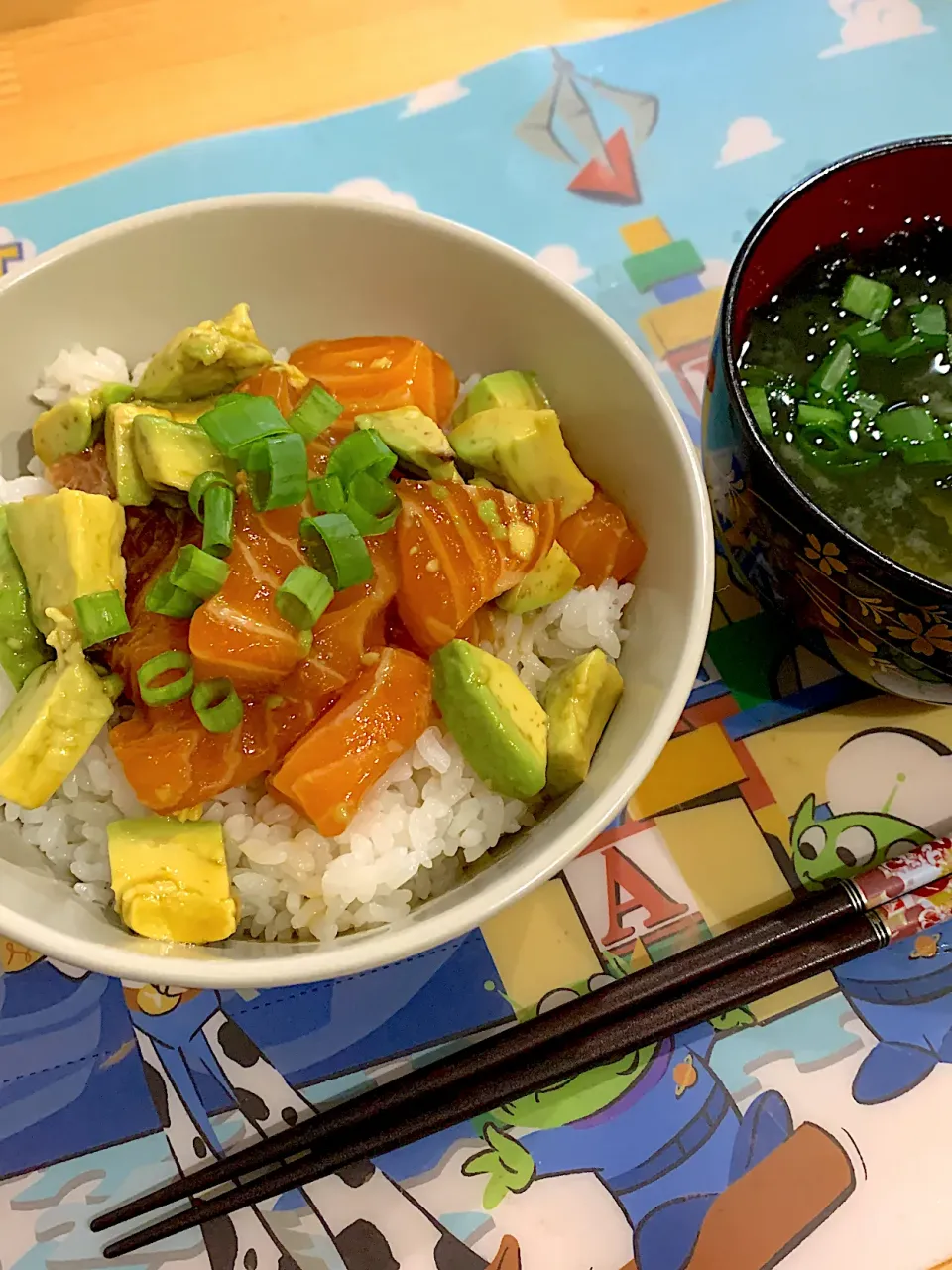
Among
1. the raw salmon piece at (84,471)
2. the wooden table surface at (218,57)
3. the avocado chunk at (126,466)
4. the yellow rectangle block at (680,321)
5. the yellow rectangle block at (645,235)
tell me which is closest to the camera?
the avocado chunk at (126,466)

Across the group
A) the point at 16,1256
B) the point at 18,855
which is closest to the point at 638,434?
the point at 18,855

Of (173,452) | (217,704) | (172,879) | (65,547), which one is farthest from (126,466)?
(172,879)

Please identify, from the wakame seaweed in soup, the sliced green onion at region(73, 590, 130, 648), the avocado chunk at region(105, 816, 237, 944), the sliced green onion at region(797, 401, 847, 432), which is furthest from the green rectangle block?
the avocado chunk at region(105, 816, 237, 944)

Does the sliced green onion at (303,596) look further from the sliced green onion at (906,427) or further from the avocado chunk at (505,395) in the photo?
the sliced green onion at (906,427)

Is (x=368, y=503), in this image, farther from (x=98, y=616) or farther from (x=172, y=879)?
(x=172, y=879)

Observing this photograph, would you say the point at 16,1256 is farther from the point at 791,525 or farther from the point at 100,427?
the point at 791,525

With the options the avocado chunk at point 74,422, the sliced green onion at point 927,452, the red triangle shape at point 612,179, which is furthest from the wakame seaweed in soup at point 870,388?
the avocado chunk at point 74,422

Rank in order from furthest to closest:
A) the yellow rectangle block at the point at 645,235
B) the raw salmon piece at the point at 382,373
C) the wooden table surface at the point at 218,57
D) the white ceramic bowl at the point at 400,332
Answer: the wooden table surface at the point at 218,57
the yellow rectangle block at the point at 645,235
the raw salmon piece at the point at 382,373
the white ceramic bowl at the point at 400,332
